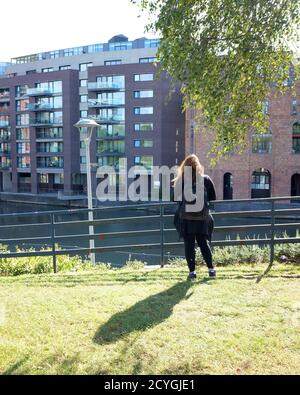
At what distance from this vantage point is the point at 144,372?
3.22m

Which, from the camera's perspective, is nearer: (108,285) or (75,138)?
(108,285)

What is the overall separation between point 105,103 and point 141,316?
5088 centimetres

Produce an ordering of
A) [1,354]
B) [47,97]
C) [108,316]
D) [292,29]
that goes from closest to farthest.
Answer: [1,354]
[108,316]
[292,29]
[47,97]

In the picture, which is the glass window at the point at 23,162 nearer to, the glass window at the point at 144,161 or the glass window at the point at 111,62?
the glass window at the point at 111,62

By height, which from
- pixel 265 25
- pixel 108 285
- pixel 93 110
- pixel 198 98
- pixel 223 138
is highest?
pixel 93 110

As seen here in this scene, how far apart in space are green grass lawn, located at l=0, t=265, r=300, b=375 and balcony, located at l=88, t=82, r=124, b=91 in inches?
1920

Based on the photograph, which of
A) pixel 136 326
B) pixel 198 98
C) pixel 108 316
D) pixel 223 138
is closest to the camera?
pixel 136 326

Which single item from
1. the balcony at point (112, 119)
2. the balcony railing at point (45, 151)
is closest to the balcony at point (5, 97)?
the balcony railing at point (45, 151)

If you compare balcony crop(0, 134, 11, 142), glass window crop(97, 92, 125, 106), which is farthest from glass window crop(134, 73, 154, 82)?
balcony crop(0, 134, 11, 142)

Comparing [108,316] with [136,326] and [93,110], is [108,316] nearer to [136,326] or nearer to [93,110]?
[136,326]

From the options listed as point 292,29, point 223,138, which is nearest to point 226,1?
point 292,29

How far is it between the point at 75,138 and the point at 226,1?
54.6 m

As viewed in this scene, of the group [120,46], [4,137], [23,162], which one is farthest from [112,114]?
[4,137]

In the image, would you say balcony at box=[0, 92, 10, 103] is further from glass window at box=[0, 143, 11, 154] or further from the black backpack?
the black backpack
